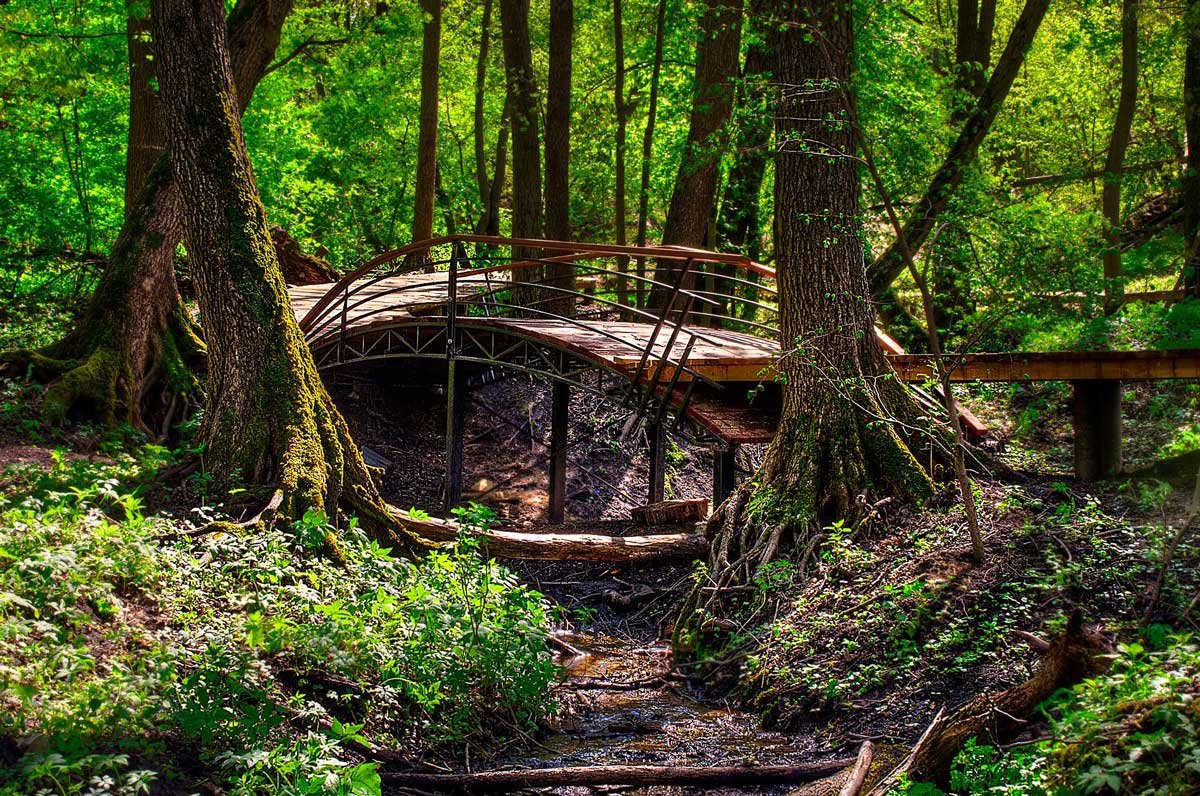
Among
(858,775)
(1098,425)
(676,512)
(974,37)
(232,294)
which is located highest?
(974,37)

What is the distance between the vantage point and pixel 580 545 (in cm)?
1153

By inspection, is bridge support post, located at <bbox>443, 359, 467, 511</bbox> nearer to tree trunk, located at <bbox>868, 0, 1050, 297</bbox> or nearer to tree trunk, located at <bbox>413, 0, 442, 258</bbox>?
tree trunk, located at <bbox>413, 0, 442, 258</bbox>

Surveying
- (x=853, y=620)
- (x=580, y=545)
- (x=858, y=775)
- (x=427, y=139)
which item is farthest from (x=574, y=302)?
(x=858, y=775)

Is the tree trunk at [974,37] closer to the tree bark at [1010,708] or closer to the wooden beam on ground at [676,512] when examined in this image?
the wooden beam on ground at [676,512]

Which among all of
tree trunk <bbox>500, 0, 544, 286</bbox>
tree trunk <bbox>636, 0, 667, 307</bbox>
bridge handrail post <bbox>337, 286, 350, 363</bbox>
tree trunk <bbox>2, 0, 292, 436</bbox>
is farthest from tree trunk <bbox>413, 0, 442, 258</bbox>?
tree trunk <bbox>2, 0, 292, 436</bbox>

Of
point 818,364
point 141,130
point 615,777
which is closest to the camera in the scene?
point 615,777

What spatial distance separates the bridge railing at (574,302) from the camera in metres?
11.1

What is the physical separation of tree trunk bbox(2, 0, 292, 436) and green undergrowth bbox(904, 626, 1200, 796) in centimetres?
913

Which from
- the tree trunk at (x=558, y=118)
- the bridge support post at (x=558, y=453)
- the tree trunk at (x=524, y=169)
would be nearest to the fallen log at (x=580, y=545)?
the bridge support post at (x=558, y=453)

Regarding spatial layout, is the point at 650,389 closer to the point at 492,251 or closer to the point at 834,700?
the point at 834,700

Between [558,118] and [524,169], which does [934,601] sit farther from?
[524,169]

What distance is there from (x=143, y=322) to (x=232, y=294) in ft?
11.2

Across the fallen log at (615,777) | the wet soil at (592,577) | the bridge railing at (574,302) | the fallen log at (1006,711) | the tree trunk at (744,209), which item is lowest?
the wet soil at (592,577)

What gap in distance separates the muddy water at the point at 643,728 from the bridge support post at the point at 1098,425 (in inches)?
156
